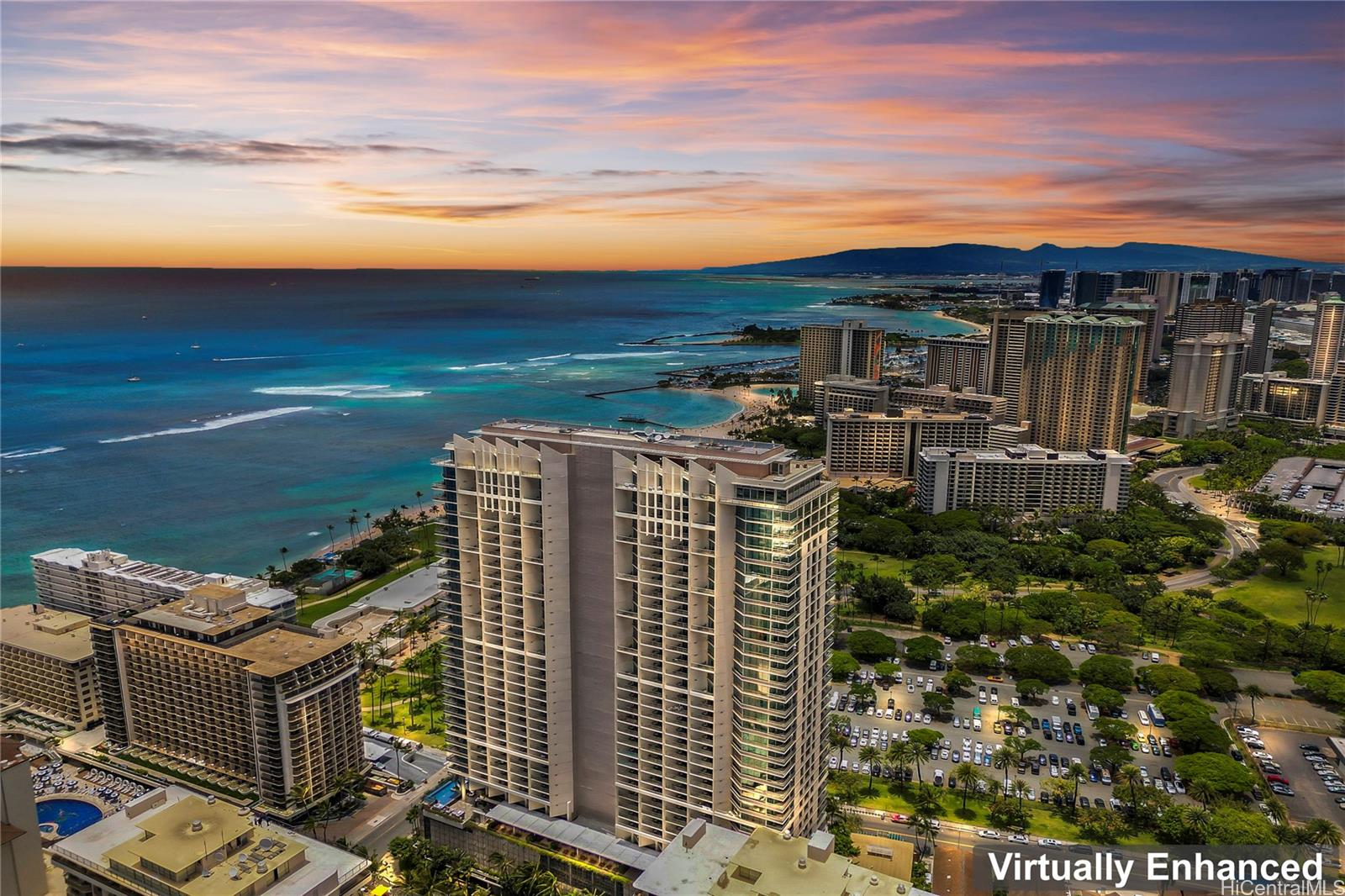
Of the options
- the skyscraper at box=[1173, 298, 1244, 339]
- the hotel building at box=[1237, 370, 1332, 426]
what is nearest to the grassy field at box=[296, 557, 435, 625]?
the hotel building at box=[1237, 370, 1332, 426]

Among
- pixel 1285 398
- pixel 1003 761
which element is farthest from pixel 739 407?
pixel 1003 761

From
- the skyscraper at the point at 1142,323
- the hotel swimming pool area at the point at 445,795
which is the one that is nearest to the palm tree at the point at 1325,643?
the skyscraper at the point at 1142,323

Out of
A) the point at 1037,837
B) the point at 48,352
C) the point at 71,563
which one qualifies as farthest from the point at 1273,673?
the point at 48,352

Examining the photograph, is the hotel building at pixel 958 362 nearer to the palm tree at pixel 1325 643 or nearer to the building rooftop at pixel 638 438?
the palm tree at pixel 1325 643

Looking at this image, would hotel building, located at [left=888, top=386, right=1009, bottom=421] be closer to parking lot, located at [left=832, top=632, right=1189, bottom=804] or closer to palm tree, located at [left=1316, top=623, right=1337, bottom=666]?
palm tree, located at [left=1316, top=623, right=1337, bottom=666]

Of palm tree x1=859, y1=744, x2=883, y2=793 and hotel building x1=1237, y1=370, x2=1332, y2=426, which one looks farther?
hotel building x1=1237, y1=370, x2=1332, y2=426

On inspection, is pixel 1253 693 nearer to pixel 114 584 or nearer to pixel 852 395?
pixel 852 395
